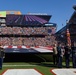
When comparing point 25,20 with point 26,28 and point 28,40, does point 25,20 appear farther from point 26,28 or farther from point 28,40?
point 28,40

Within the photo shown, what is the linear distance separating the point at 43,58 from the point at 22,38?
62.3 m

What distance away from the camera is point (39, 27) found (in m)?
84.8

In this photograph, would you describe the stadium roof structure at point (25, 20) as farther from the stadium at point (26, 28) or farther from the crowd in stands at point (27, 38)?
the crowd in stands at point (27, 38)

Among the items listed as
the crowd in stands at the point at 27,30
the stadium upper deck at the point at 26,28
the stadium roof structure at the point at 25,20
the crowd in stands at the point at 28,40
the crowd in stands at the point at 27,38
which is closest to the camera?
the crowd in stands at the point at 28,40

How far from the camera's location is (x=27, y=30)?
280 feet

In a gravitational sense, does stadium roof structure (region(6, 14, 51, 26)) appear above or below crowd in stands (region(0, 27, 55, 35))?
above

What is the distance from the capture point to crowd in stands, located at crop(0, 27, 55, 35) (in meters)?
83.8

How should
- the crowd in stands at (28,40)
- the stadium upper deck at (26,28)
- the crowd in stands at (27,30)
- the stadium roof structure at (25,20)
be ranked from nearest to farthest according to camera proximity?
the crowd in stands at (28,40), the stadium upper deck at (26,28), the crowd in stands at (27,30), the stadium roof structure at (25,20)

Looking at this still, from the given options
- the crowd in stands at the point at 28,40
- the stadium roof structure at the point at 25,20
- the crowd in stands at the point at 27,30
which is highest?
the stadium roof structure at the point at 25,20

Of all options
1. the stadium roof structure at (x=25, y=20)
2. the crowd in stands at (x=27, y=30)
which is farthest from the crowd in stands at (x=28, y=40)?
the stadium roof structure at (x=25, y=20)

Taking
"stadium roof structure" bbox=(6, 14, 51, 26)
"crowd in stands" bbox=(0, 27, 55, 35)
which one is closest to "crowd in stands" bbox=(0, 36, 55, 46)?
"crowd in stands" bbox=(0, 27, 55, 35)

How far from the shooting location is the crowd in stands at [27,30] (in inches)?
3297

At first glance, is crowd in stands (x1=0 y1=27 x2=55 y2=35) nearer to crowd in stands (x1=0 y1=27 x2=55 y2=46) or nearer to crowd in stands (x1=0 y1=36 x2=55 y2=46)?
crowd in stands (x1=0 y1=27 x2=55 y2=46)

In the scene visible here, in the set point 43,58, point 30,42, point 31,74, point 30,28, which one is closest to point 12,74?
point 31,74
